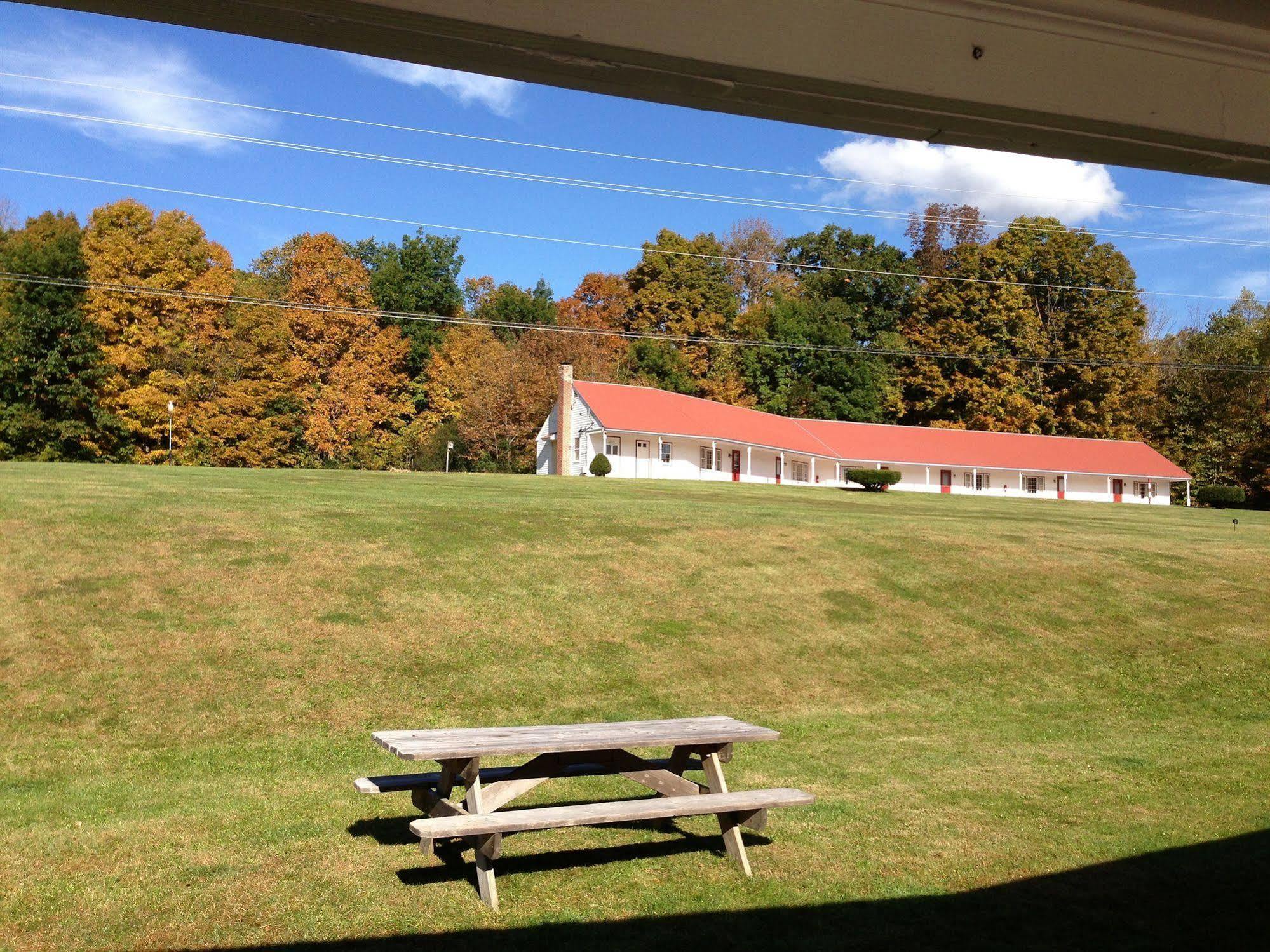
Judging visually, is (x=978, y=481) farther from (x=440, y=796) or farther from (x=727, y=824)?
(x=440, y=796)

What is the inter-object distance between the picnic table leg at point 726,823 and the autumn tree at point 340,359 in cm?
5162

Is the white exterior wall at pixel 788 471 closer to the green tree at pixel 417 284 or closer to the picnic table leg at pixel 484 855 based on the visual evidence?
the green tree at pixel 417 284

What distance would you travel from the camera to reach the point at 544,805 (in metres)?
8.30

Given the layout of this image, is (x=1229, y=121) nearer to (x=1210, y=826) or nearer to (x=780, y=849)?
(x=780, y=849)

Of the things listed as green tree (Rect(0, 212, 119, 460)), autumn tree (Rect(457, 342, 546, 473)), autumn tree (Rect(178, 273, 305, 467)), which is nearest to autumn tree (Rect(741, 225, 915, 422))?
autumn tree (Rect(457, 342, 546, 473))

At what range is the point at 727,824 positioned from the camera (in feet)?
23.5

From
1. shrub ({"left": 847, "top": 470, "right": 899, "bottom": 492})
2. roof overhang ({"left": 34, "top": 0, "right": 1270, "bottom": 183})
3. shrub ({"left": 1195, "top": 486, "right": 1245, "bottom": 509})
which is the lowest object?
shrub ({"left": 1195, "top": 486, "right": 1245, "bottom": 509})

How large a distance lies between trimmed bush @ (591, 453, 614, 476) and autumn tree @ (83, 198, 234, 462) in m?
19.8

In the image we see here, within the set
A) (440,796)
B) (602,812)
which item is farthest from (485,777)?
(602,812)

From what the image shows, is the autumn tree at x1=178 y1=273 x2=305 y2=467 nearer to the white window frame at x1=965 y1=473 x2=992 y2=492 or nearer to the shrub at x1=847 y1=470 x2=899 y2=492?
the shrub at x1=847 y1=470 x2=899 y2=492

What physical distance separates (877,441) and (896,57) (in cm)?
6169

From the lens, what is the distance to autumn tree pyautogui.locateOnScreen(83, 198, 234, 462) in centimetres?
5012

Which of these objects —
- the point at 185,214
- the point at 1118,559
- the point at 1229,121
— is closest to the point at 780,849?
the point at 1229,121

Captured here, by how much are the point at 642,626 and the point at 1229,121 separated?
41.5ft
